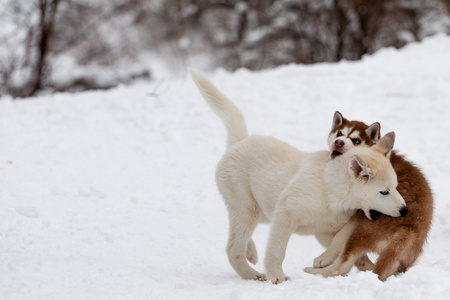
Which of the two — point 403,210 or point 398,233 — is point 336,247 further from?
point 403,210

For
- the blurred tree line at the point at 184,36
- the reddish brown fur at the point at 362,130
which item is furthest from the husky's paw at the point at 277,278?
the blurred tree line at the point at 184,36

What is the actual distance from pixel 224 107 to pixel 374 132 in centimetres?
139

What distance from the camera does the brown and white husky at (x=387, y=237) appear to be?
4234mm

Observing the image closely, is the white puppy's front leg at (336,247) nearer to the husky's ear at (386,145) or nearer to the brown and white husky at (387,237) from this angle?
the brown and white husky at (387,237)

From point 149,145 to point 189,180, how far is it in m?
1.34

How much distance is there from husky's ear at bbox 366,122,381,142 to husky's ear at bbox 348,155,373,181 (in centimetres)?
110

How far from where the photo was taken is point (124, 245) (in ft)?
18.4

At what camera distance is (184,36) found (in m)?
23.2

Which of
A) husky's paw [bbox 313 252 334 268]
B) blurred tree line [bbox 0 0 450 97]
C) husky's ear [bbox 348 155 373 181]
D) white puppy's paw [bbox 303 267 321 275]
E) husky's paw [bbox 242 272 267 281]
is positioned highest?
husky's ear [bbox 348 155 373 181]

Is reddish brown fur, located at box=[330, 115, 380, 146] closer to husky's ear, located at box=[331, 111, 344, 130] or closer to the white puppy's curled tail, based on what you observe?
husky's ear, located at box=[331, 111, 344, 130]

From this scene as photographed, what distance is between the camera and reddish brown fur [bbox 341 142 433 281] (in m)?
4.21

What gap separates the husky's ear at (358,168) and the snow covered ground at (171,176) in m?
0.72

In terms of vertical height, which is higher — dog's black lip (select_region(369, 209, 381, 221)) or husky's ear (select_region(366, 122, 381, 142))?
husky's ear (select_region(366, 122, 381, 142))

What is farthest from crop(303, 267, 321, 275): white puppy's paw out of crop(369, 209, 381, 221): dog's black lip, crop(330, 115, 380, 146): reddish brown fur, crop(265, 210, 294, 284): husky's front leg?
crop(330, 115, 380, 146): reddish brown fur
